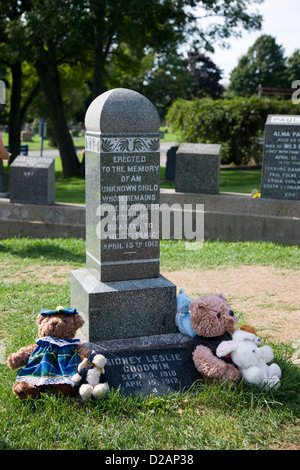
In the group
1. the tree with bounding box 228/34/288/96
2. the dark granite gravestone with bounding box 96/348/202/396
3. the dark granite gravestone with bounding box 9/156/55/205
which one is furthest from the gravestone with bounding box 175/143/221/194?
the tree with bounding box 228/34/288/96

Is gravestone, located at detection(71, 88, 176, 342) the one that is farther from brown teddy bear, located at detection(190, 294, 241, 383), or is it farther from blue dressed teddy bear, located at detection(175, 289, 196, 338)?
brown teddy bear, located at detection(190, 294, 241, 383)

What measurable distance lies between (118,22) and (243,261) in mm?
11344

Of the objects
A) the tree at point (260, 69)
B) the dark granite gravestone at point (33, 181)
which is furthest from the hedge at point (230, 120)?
the tree at point (260, 69)

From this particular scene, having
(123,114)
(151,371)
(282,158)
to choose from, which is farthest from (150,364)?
(282,158)

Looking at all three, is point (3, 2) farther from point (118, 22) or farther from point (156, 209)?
point (156, 209)

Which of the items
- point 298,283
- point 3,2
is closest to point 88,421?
point 298,283

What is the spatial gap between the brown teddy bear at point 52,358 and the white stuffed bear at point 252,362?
3.56ft

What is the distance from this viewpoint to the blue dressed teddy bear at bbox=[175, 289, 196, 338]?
4773 mm

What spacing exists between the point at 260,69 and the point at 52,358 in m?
72.2

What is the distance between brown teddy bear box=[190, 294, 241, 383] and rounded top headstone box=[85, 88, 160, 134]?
4.92 ft

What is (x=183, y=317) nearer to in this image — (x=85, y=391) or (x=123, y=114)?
(x=85, y=391)

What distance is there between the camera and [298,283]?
722 cm
